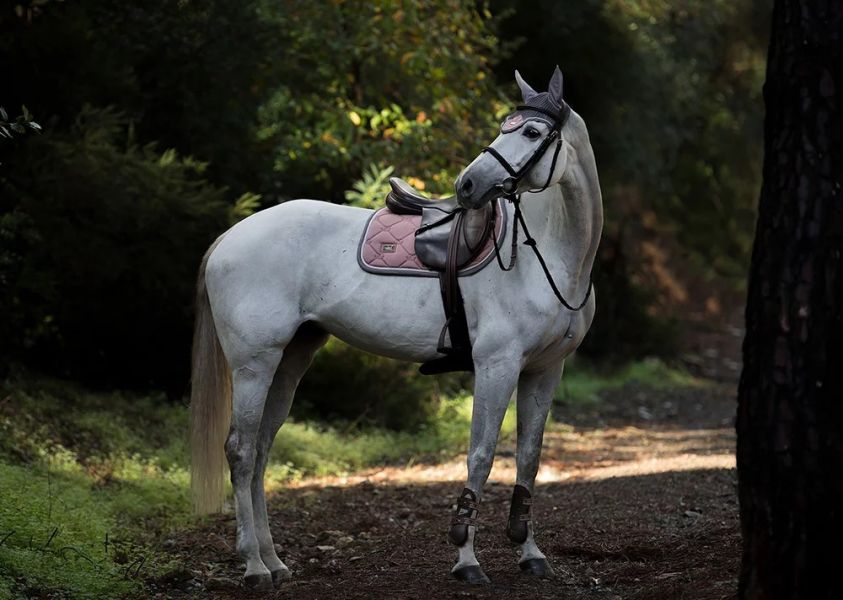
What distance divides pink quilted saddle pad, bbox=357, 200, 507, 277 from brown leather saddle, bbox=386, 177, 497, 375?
32 millimetres

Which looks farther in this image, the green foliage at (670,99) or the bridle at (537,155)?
the green foliage at (670,99)

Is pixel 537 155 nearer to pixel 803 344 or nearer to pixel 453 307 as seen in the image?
pixel 453 307

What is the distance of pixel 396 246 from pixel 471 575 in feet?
5.30

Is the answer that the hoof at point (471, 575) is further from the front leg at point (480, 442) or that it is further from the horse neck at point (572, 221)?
the horse neck at point (572, 221)

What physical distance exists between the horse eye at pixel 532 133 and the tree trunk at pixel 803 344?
1448 millimetres

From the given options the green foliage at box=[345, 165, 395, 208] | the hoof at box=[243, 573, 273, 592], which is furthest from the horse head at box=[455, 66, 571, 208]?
the green foliage at box=[345, 165, 395, 208]

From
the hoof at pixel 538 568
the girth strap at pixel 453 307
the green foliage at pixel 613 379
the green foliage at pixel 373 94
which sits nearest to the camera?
the girth strap at pixel 453 307

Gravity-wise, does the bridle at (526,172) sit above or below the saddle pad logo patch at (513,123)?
below

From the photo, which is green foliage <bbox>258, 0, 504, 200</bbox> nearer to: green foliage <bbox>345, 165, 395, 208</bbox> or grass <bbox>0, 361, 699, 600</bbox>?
green foliage <bbox>345, 165, 395, 208</bbox>

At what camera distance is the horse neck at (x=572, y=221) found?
514cm

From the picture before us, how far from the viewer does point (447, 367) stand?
17.9ft

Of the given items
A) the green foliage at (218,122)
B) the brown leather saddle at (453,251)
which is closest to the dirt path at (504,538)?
the brown leather saddle at (453,251)

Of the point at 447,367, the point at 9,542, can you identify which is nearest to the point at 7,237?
the point at 9,542

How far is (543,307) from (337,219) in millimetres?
1221
